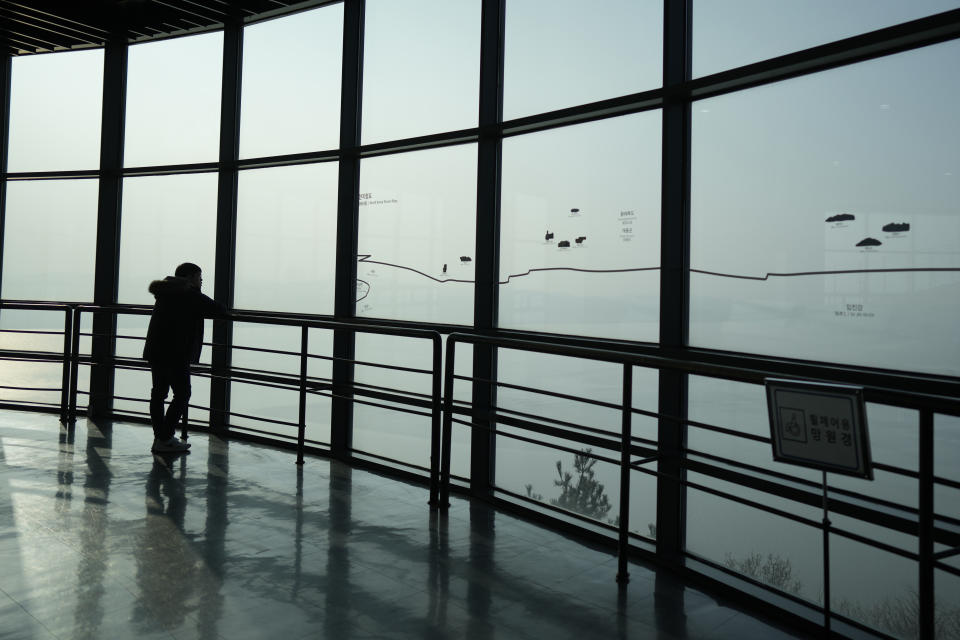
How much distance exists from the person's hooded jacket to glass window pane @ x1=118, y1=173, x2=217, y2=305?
36.9 inches

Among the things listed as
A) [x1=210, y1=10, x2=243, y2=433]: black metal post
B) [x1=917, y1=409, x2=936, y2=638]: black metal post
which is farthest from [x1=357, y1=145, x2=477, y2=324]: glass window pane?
[x1=917, y1=409, x2=936, y2=638]: black metal post

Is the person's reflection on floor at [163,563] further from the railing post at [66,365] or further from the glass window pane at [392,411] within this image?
the railing post at [66,365]

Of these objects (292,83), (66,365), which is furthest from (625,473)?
(66,365)

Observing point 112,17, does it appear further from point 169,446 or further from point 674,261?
point 674,261

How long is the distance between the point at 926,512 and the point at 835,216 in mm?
1206

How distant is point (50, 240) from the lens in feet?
20.4

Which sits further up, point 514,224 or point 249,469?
point 514,224

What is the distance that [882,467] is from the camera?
210cm

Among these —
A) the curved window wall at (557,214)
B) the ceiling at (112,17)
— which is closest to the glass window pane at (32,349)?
the curved window wall at (557,214)

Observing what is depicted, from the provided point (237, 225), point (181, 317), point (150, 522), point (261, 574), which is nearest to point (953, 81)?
point (261, 574)

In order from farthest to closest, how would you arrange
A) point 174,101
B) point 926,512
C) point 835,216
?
point 174,101 → point 835,216 → point 926,512

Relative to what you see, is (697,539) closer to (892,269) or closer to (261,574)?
(892,269)

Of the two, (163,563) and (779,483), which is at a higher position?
(779,483)

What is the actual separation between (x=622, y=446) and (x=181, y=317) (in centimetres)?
318
